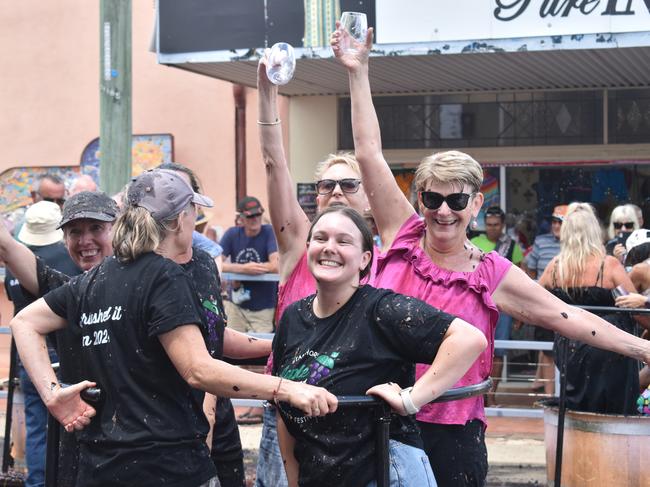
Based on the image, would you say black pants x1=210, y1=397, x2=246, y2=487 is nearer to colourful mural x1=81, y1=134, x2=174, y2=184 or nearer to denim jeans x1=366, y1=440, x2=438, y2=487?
denim jeans x1=366, y1=440, x2=438, y2=487

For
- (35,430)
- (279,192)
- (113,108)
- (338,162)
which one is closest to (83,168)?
(113,108)

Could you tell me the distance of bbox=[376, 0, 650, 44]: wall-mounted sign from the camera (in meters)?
9.06

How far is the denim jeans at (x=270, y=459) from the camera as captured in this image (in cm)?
390

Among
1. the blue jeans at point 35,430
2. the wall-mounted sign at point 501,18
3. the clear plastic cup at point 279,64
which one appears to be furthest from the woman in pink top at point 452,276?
the wall-mounted sign at point 501,18

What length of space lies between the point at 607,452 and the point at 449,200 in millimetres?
2556

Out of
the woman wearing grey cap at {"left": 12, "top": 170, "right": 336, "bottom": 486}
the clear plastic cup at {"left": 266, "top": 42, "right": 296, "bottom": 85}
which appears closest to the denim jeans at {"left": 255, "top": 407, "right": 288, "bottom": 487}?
the woman wearing grey cap at {"left": 12, "top": 170, "right": 336, "bottom": 486}

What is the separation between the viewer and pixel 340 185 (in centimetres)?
461

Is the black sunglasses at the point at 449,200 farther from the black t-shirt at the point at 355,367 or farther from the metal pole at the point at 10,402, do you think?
the metal pole at the point at 10,402

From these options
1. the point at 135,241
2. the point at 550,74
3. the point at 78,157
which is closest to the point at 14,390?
the point at 135,241

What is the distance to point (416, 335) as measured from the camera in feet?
10.7

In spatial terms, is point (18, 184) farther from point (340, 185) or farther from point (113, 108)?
point (340, 185)

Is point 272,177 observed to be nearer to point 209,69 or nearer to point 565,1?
point 565,1

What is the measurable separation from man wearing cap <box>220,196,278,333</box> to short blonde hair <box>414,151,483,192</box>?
5075 mm

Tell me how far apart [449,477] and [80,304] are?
143 cm
